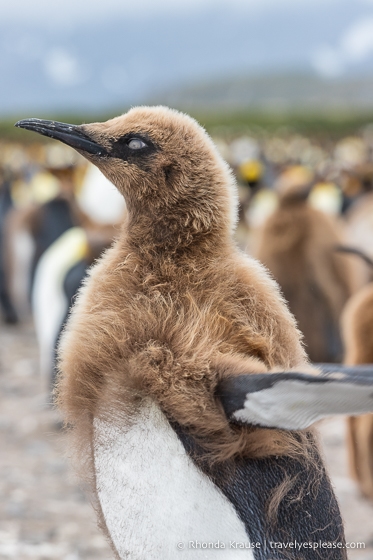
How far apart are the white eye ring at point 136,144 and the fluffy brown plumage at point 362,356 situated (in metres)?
1.67

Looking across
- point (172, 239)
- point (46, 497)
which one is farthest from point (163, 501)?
point (46, 497)

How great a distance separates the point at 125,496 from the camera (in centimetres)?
133

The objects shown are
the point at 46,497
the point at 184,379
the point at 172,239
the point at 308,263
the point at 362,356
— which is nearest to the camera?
the point at 184,379

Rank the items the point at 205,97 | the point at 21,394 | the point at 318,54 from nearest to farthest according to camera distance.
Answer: the point at 21,394, the point at 205,97, the point at 318,54

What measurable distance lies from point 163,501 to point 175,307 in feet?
1.21

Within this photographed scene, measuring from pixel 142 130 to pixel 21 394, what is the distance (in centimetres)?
413

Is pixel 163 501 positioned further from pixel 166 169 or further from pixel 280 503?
pixel 166 169

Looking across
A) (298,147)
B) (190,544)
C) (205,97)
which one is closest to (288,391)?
(190,544)

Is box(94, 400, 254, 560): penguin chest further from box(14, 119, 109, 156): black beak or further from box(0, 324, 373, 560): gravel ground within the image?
box(14, 119, 109, 156): black beak

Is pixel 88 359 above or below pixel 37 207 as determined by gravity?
above

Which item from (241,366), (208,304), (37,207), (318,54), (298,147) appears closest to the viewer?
(241,366)

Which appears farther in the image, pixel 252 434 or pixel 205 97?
pixel 205 97

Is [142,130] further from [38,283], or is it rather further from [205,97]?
[205,97]

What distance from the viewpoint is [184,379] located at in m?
1.29
